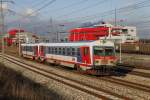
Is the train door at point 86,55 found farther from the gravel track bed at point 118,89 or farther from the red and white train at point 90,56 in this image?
the gravel track bed at point 118,89

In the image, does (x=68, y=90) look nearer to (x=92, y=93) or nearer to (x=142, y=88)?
(x=92, y=93)

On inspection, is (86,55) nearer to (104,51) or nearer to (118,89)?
(104,51)

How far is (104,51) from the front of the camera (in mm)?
26781

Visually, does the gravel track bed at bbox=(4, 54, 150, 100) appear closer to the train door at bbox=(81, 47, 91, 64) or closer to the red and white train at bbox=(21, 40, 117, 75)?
the red and white train at bbox=(21, 40, 117, 75)

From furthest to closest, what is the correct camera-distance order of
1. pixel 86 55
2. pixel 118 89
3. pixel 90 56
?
pixel 86 55 → pixel 90 56 → pixel 118 89

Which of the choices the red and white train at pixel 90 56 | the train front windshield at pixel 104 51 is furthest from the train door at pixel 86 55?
the train front windshield at pixel 104 51

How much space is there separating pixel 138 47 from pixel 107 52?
1164 inches

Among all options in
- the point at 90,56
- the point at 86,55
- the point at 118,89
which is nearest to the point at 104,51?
the point at 90,56

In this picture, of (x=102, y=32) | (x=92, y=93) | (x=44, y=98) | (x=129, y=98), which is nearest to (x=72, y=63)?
(x=92, y=93)

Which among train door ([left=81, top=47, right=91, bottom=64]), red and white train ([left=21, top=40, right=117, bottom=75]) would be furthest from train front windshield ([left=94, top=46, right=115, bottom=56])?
train door ([left=81, top=47, right=91, bottom=64])

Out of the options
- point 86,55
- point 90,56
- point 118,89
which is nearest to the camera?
point 118,89

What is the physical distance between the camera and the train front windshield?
2641cm

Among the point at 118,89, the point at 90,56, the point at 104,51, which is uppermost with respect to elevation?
the point at 104,51

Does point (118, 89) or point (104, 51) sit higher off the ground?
point (104, 51)
